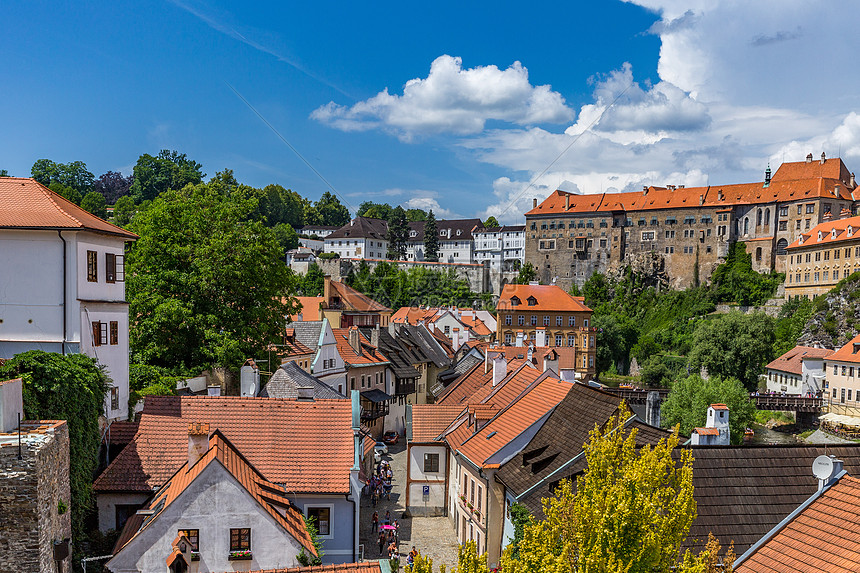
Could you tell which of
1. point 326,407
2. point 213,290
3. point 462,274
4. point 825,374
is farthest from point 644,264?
point 326,407

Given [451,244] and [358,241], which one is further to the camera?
[451,244]

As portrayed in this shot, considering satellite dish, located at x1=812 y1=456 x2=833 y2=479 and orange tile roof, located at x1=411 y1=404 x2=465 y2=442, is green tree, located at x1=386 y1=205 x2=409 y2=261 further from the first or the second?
satellite dish, located at x1=812 y1=456 x2=833 y2=479

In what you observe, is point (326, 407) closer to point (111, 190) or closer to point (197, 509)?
point (197, 509)

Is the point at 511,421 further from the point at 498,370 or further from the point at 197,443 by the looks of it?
the point at 197,443

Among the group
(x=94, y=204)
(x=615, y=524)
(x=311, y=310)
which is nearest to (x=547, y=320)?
(x=311, y=310)

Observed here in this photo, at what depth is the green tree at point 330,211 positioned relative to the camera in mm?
156637

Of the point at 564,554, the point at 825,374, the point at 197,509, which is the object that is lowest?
the point at 825,374

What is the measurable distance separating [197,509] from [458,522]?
1312 centimetres

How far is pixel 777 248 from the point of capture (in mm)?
104000

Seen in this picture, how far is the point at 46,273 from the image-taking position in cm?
1795

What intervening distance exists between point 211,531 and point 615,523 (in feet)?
30.6

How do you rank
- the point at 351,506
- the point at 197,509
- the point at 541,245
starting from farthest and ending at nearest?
the point at 541,245 < the point at 351,506 < the point at 197,509

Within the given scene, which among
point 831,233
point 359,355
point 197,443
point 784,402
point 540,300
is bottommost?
point 784,402

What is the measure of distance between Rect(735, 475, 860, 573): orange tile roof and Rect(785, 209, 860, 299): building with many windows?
277 feet
